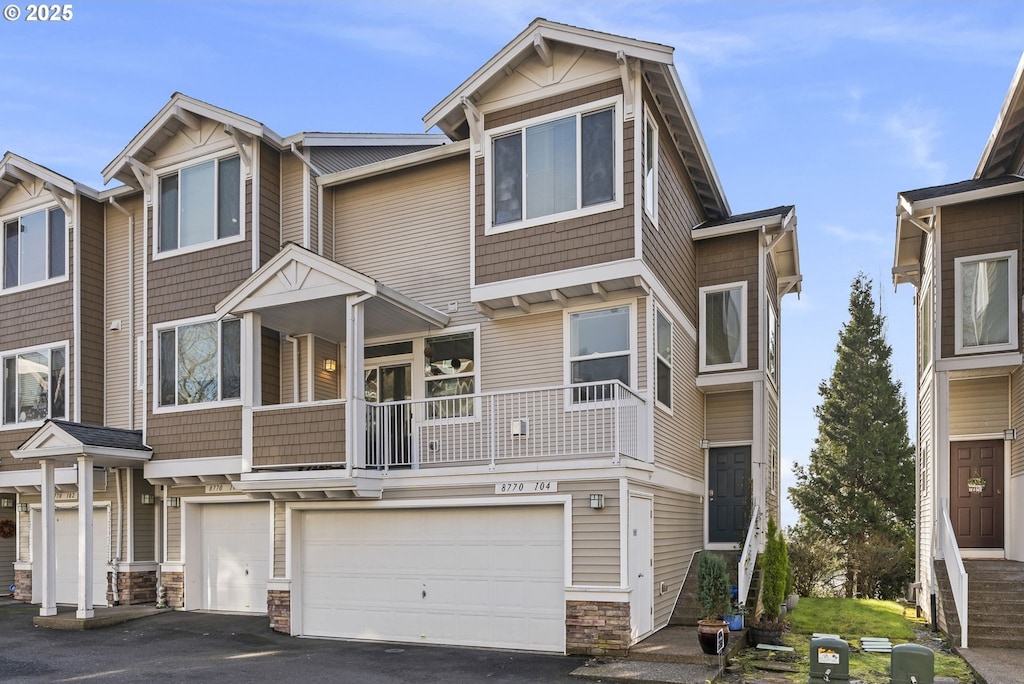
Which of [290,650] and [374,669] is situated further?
[290,650]

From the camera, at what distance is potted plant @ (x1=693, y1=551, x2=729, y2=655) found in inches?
405

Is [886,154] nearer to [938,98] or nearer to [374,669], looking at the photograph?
[938,98]

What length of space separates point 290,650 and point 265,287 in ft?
17.6

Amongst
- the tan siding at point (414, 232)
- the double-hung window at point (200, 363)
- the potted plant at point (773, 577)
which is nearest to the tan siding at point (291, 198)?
the tan siding at point (414, 232)

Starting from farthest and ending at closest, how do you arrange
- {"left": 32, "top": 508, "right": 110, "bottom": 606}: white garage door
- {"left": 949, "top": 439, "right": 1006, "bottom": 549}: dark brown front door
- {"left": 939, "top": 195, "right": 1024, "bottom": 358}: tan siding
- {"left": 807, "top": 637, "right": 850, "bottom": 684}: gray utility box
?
{"left": 32, "top": 508, "right": 110, "bottom": 606}: white garage door → {"left": 949, "top": 439, "right": 1006, "bottom": 549}: dark brown front door → {"left": 939, "top": 195, "right": 1024, "bottom": 358}: tan siding → {"left": 807, "top": 637, "right": 850, "bottom": 684}: gray utility box

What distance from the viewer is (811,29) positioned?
13.4 meters

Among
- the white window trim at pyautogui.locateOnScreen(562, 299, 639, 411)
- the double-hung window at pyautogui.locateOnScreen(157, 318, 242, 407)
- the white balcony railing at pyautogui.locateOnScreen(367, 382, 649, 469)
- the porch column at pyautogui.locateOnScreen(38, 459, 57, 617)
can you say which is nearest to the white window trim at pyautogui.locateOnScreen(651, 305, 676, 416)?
the white window trim at pyautogui.locateOnScreen(562, 299, 639, 411)

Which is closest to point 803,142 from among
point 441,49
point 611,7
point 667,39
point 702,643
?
point 611,7

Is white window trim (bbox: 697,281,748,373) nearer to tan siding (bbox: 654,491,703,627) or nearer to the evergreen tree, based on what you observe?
tan siding (bbox: 654,491,703,627)

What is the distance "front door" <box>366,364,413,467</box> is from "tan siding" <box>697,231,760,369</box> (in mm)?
5801

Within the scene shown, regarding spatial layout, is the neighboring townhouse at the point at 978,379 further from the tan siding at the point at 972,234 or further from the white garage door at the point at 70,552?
the white garage door at the point at 70,552

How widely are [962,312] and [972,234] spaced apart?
1.26 m

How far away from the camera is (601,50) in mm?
11539

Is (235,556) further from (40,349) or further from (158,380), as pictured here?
(40,349)
